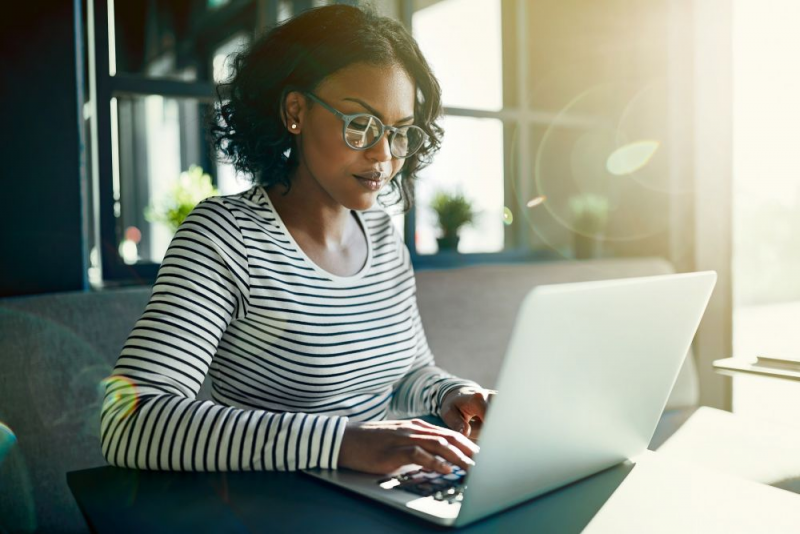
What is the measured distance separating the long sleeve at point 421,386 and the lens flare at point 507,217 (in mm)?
1758

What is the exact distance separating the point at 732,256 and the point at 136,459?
2725 millimetres

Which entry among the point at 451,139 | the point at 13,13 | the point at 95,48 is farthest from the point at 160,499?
the point at 451,139

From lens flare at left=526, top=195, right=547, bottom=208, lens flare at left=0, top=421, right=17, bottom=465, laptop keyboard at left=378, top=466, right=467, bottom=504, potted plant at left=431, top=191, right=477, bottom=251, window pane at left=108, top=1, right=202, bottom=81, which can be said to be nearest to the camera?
laptop keyboard at left=378, top=466, right=467, bottom=504

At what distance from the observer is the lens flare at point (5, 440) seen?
125 centimetres

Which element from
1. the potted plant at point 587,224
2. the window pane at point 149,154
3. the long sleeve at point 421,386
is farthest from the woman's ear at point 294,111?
the window pane at point 149,154

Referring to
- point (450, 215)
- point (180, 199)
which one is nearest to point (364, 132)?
point (180, 199)

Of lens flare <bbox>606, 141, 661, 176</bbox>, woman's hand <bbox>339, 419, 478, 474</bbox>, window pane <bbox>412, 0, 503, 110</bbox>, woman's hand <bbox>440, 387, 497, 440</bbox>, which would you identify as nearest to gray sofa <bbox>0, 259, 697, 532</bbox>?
woman's hand <bbox>440, 387, 497, 440</bbox>

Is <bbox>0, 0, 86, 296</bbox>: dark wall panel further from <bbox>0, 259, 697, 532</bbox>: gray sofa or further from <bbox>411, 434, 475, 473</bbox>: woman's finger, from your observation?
<bbox>411, 434, 475, 473</bbox>: woman's finger

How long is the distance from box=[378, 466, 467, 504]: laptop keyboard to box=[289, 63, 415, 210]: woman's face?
0.58 m

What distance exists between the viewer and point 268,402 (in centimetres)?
110

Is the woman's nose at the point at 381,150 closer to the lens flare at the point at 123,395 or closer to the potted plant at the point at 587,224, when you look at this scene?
the lens flare at the point at 123,395

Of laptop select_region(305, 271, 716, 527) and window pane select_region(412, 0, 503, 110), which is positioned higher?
window pane select_region(412, 0, 503, 110)

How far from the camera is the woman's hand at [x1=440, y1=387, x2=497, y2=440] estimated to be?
3.17ft

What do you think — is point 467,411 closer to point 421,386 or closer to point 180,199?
point 421,386
